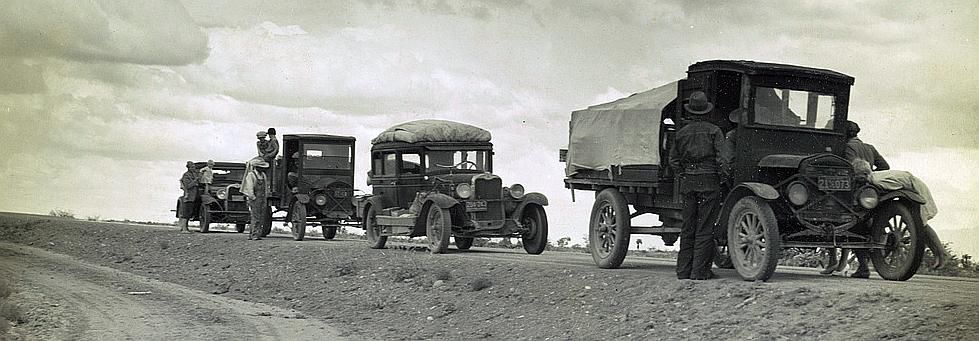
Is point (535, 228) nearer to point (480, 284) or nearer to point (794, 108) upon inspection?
point (480, 284)

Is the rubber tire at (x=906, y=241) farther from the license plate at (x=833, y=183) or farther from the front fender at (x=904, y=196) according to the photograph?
the license plate at (x=833, y=183)

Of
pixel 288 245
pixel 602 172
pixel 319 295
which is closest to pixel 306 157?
pixel 288 245

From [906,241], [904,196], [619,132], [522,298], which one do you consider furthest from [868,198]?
[522,298]

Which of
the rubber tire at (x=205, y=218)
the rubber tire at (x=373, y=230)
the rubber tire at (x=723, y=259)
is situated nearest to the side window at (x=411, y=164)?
the rubber tire at (x=373, y=230)

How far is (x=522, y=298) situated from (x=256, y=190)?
13.9 m

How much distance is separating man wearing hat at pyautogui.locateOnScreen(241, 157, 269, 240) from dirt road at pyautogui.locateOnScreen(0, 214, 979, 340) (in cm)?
273

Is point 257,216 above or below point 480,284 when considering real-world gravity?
above

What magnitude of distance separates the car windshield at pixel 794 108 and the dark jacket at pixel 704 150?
1.86 ft

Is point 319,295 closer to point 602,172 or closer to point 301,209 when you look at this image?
point 602,172

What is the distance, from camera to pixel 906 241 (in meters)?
11.6

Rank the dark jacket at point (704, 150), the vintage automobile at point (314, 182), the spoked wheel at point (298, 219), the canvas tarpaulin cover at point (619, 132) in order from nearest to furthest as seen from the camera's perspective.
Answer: the dark jacket at point (704, 150) → the canvas tarpaulin cover at point (619, 132) → the spoked wheel at point (298, 219) → the vintage automobile at point (314, 182)

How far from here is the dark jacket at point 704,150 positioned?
1202cm

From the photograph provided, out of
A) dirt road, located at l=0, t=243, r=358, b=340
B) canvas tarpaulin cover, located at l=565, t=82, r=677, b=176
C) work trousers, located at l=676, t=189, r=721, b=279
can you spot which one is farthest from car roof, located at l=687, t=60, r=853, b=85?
dirt road, located at l=0, t=243, r=358, b=340

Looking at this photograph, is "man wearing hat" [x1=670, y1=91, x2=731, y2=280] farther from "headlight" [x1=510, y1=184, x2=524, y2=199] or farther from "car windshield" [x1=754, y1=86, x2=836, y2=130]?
"headlight" [x1=510, y1=184, x2=524, y2=199]
